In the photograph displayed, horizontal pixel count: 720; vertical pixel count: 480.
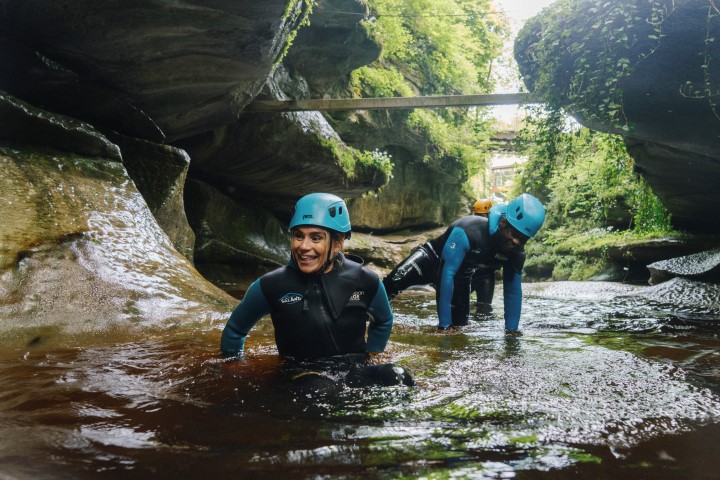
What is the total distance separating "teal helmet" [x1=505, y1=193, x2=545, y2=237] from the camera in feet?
15.7

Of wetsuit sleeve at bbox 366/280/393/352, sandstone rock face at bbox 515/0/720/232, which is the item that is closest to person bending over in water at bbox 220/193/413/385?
wetsuit sleeve at bbox 366/280/393/352

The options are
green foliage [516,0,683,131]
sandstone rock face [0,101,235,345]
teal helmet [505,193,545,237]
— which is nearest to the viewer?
sandstone rock face [0,101,235,345]

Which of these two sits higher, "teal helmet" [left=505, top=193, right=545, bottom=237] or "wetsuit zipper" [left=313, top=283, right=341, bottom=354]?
"teal helmet" [left=505, top=193, right=545, bottom=237]

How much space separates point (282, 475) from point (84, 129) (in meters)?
5.66

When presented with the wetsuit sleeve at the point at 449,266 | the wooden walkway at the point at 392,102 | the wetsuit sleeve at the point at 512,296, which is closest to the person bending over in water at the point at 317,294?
the wetsuit sleeve at the point at 449,266

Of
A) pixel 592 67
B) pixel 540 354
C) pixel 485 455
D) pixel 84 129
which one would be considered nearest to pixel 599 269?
pixel 592 67

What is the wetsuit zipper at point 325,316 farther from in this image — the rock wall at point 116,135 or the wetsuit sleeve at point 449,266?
the wetsuit sleeve at point 449,266

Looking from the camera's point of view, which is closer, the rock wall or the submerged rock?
the rock wall

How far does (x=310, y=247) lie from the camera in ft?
10.00

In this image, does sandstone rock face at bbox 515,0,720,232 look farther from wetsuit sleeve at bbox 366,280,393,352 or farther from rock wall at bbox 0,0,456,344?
wetsuit sleeve at bbox 366,280,393,352

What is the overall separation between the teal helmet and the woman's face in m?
2.46

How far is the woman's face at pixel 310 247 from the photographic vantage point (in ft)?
10.00

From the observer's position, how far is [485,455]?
1.77 meters

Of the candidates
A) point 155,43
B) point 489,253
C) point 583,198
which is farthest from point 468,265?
point 583,198
